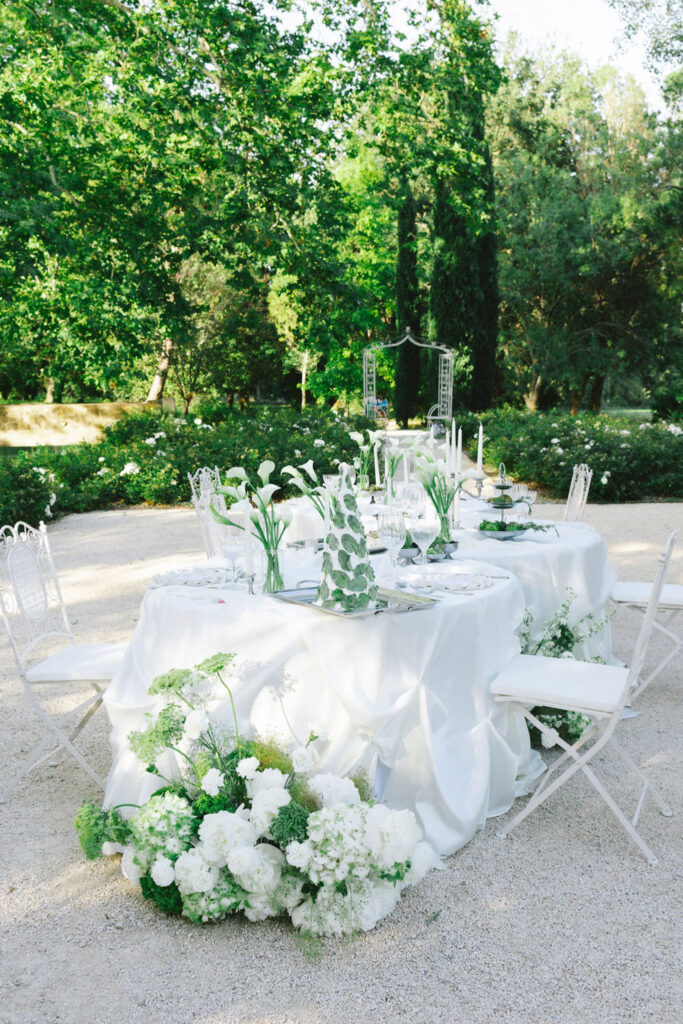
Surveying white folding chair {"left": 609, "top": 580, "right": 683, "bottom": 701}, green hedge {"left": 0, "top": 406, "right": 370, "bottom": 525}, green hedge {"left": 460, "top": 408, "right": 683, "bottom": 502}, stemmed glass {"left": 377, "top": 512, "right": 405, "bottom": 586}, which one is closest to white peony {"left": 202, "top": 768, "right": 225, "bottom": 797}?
stemmed glass {"left": 377, "top": 512, "right": 405, "bottom": 586}

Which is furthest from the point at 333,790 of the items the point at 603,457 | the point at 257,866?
the point at 603,457

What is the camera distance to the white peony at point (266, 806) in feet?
9.30

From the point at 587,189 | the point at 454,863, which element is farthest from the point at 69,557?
the point at 587,189

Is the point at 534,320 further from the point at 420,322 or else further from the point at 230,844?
the point at 230,844

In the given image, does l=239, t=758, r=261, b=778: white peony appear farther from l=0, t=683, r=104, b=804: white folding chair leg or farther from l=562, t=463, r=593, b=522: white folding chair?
l=562, t=463, r=593, b=522: white folding chair

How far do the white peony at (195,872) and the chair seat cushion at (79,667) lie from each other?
47.1 inches

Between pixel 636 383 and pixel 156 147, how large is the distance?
27158 millimetres

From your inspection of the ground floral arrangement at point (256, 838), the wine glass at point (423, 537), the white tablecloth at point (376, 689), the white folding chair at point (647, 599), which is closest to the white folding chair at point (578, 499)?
the white folding chair at point (647, 599)

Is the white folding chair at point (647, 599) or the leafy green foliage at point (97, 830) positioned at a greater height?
the white folding chair at point (647, 599)

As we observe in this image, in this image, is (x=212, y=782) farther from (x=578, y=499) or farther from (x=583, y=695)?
(x=578, y=499)

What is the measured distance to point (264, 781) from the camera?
2.96 m

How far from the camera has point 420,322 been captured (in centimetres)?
2670

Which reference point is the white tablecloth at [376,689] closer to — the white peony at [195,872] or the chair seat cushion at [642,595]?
the white peony at [195,872]

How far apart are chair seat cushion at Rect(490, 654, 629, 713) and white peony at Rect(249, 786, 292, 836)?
1019mm
